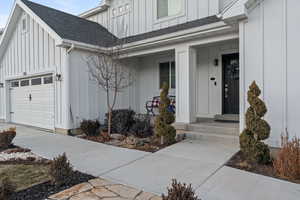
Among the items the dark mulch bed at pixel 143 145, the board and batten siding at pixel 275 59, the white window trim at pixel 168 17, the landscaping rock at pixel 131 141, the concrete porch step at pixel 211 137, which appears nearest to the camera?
the board and batten siding at pixel 275 59

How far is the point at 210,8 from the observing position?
25.5 feet

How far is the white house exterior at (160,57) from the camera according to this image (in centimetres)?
488

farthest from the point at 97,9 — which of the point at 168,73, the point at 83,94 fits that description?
the point at 83,94

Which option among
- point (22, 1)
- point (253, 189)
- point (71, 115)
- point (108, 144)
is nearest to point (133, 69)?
point (71, 115)

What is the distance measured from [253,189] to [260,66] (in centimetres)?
322

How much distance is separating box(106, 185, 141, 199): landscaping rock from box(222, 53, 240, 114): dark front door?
593 centimetres

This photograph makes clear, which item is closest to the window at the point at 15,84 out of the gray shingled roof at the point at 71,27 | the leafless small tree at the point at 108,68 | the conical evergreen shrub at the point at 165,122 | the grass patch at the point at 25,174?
the gray shingled roof at the point at 71,27

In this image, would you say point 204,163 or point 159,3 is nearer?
point 204,163

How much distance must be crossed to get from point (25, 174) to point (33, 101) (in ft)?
21.3

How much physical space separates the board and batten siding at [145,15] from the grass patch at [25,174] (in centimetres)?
747

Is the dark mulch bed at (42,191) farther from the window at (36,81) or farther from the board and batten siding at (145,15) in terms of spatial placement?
the board and batten siding at (145,15)

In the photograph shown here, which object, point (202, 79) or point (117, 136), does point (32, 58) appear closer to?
point (117, 136)

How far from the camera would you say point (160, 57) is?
976cm

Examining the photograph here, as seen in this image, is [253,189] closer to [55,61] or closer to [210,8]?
[210,8]
